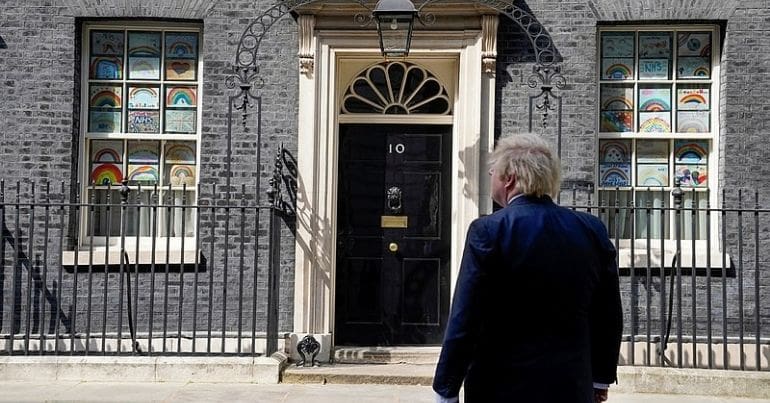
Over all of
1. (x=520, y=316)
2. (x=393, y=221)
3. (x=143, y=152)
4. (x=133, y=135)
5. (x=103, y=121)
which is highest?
(x=103, y=121)

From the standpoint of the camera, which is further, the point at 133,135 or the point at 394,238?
the point at 133,135

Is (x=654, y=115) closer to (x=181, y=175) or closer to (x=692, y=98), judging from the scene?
(x=692, y=98)

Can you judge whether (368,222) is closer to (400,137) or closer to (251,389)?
(400,137)

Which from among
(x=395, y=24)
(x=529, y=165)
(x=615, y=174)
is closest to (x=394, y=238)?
(x=395, y=24)

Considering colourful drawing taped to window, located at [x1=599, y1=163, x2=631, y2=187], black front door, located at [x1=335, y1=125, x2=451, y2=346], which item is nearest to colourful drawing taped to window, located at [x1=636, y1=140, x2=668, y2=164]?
colourful drawing taped to window, located at [x1=599, y1=163, x2=631, y2=187]

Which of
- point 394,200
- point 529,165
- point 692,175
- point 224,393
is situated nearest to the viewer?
point 529,165

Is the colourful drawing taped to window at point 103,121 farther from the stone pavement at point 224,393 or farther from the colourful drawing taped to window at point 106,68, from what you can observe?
the stone pavement at point 224,393

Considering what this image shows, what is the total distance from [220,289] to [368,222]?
154cm

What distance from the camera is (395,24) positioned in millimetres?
7336

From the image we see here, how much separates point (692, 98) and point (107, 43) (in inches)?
228

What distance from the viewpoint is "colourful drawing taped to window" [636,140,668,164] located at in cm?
852

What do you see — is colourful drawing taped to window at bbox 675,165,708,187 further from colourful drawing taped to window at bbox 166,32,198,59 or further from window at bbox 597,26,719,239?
colourful drawing taped to window at bbox 166,32,198,59

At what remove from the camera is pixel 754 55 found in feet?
27.1

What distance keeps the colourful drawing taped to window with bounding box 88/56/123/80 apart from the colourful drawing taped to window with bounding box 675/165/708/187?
5.57 meters
